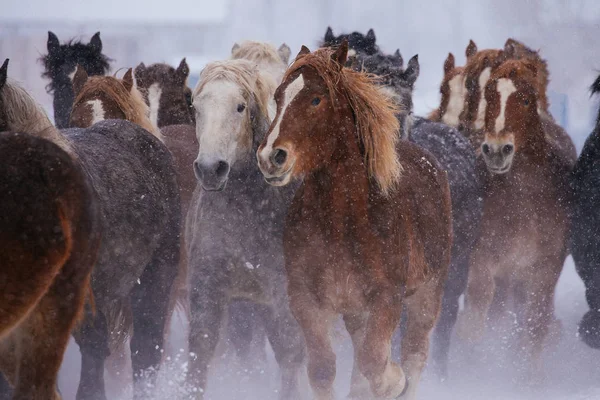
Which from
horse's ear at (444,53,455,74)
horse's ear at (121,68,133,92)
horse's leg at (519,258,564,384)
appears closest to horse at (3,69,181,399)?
horse's ear at (121,68,133,92)

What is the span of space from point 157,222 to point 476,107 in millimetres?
2564

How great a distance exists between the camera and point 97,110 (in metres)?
5.44

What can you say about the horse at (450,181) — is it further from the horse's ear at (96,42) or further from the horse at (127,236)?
the horse's ear at (96,42)

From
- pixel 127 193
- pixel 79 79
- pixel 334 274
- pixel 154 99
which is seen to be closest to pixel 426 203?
pixel 334 274

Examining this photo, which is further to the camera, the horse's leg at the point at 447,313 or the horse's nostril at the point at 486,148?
the horse's leg at the point at 447,313

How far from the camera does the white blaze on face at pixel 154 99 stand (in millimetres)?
6758

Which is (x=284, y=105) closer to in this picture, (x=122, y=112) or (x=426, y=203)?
(x=426, y=203)

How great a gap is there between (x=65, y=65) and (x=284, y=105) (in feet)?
12.3

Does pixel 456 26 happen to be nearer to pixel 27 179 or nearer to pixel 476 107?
pixel 476 107

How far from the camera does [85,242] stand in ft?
9.25

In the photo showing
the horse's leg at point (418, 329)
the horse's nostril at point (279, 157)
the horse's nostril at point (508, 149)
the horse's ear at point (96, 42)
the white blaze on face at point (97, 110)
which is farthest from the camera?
the horse's ear at point (96, 42)

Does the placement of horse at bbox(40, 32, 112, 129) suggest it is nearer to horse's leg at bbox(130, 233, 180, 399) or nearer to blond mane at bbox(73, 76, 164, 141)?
blond mane at bbox(73, 76, 164, 141)

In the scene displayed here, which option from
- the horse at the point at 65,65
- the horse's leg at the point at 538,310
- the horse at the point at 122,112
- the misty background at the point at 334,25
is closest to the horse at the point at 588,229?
the horse's leg at the point at 538,310

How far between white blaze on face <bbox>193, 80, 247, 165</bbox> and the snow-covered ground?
126 centimetres
